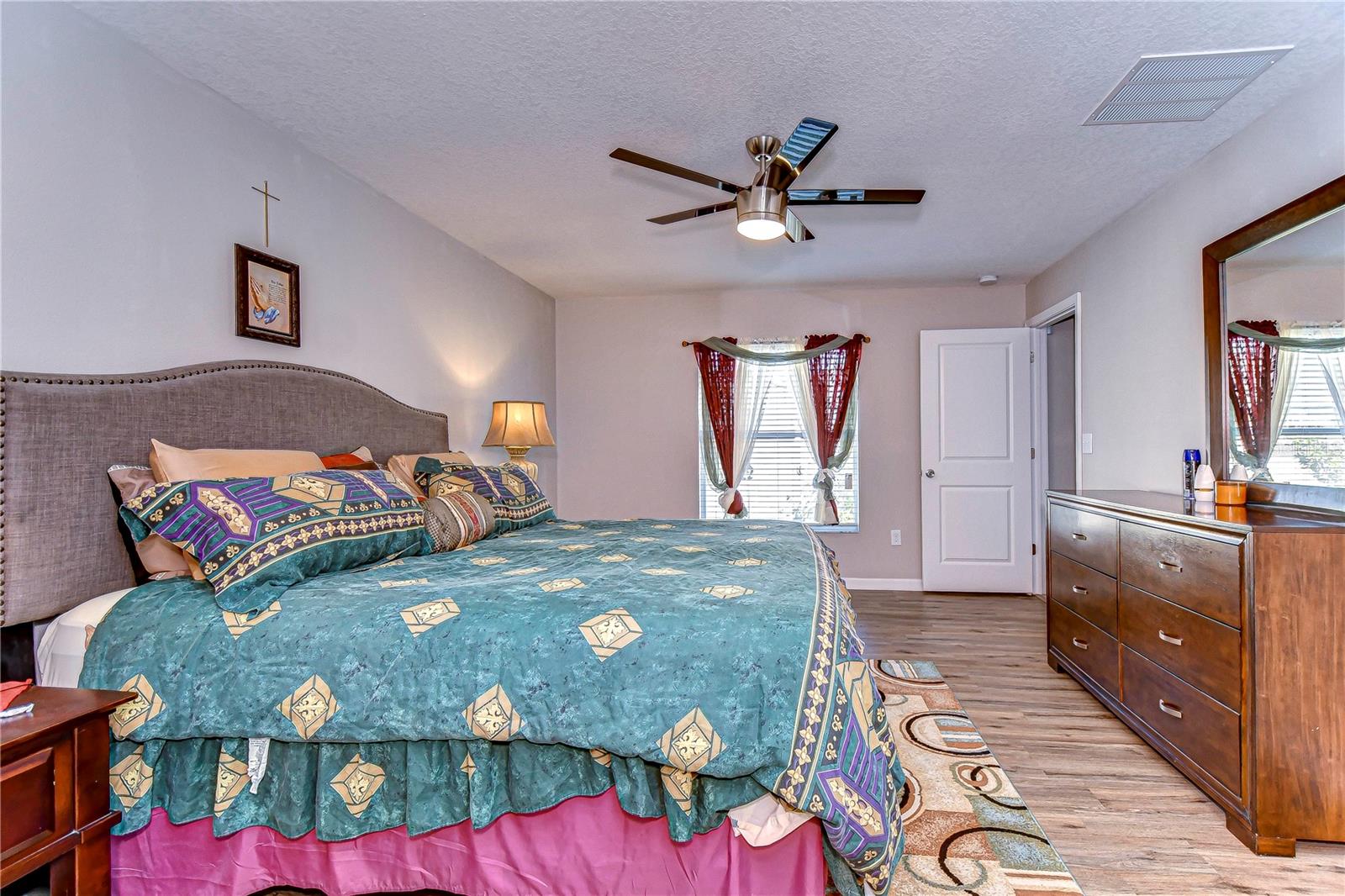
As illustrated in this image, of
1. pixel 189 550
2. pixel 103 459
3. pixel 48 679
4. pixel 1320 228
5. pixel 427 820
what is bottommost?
pixel 427 820

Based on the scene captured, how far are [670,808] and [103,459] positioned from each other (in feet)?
5.93

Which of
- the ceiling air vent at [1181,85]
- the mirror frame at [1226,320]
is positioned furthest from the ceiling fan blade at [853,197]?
the mirror frame at [1226,320]

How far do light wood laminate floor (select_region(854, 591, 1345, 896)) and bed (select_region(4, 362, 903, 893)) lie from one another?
Result: 0.81 metres

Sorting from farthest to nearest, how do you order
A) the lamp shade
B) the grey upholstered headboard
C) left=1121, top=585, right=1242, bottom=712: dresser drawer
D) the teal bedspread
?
the lamp shade < left=1121, top=585, right=1242, bottom=712: dresser drawer < the grey upholstered headboard < the teal bedspread

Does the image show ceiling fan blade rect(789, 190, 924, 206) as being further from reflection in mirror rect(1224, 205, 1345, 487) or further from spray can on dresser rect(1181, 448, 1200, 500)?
spray can on dresser rect(1181, 448, 1200, 500)

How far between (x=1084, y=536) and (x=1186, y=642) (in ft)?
2.67

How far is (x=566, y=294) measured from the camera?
535 centimetres

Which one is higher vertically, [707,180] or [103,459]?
[707,180]

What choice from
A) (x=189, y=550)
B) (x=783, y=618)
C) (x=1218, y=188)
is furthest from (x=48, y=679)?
(x=1218, y=188)

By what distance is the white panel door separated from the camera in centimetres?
493

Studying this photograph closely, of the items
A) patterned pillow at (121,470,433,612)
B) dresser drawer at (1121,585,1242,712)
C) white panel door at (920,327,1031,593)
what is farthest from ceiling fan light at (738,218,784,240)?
white panel door at (920,327,1031,593)

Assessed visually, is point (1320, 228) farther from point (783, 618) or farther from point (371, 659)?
point (371, 659)

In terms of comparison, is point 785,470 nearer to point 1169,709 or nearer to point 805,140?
point 1169,709

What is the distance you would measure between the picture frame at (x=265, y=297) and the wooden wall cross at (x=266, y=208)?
3.1 inches
